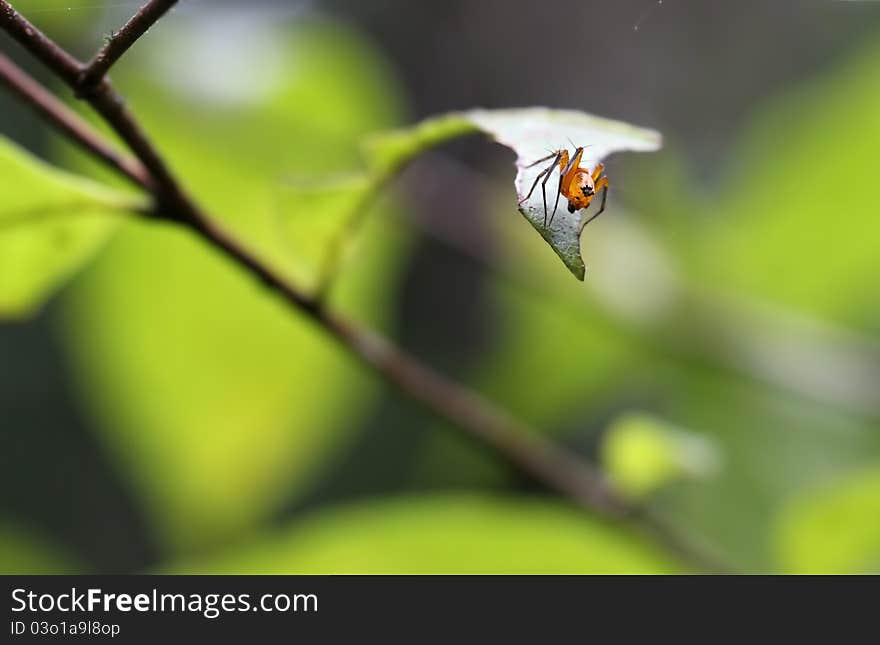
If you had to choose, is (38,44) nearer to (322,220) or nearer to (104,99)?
(104,99)

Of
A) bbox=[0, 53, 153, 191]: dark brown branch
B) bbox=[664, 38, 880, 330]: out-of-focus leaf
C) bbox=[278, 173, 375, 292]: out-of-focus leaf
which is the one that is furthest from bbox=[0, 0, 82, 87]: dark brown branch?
bbox=[664, 38, 880, 330]: out-of-focus leaf

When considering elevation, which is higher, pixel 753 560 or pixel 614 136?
pixel 753 560

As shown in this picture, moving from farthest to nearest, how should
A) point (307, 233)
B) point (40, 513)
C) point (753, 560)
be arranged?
point (40, 513), point (753, 560), point (307, 233)

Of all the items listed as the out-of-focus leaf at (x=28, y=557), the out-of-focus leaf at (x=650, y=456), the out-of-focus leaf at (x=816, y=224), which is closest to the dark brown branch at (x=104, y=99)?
the out-of-focus leaf at (x=650, y=456)

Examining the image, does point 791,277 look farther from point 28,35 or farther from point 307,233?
point 28,35
